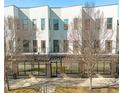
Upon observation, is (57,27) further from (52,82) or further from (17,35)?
(52,82)

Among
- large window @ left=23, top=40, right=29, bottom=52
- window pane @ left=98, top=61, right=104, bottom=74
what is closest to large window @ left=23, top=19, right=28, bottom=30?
large window @ left=23, top=40, right=29, bottom=52

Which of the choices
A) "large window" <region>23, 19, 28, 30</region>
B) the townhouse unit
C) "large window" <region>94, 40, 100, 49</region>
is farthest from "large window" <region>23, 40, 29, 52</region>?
"large window" <region>94, 40, 100, 49</region>

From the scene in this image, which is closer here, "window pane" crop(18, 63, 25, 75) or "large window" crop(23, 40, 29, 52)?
"large window" crop(23, 40, 29, 52)

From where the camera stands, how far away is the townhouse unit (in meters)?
1.63

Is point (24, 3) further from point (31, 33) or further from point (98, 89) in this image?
point (98, 89)

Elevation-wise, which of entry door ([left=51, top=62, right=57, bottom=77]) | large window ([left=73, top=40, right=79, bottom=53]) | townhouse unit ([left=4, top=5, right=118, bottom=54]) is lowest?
entry door ([left=51, top=62, right=57, bottom=77])

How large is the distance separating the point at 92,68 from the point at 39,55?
0.53m

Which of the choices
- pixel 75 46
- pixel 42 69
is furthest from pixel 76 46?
pixel 42 69

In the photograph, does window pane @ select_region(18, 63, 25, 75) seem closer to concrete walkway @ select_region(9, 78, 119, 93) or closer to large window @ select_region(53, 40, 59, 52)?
concrete walkway @ select_region(9, 78, 119, 93)

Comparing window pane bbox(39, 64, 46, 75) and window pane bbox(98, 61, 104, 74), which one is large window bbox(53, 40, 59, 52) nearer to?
window pane bbox(39, 64, 46, 75)

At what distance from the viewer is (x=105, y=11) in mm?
1738

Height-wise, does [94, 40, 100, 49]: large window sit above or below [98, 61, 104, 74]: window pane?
above

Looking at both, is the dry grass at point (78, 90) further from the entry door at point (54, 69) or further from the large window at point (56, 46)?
Result: the large window at point (56, 46)

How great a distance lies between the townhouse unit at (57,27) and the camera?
1631mm
